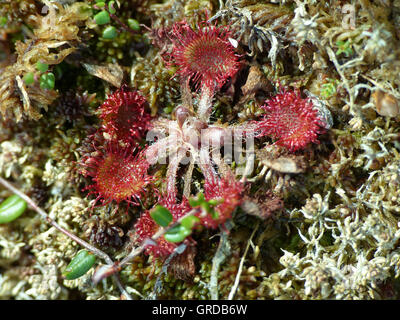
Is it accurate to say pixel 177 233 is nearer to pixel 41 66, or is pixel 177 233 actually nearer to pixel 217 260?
pixel 217 260

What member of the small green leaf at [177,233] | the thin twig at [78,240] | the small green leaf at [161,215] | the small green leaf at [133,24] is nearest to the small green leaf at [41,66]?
the small green leaf at [133,24]

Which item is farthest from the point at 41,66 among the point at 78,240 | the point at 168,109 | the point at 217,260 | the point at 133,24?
the point at 217,260

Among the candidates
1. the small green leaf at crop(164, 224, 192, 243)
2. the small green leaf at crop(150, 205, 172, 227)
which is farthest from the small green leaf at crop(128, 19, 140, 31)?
the small green leaf at crop(164, 224, 192, 243)

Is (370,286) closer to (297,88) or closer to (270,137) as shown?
(270,137)

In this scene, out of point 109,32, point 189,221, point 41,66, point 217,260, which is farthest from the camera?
point 109,32

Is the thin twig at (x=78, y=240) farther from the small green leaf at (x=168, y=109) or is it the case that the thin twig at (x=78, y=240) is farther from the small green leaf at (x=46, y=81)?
the small green leaf at (x=168, y=109)

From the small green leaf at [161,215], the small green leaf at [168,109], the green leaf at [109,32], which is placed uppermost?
the green leaf at [109,32]

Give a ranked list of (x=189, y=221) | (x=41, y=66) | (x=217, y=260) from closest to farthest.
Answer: (x=189, y=221) < (x=217, y=260) < (x=41, y=66)
